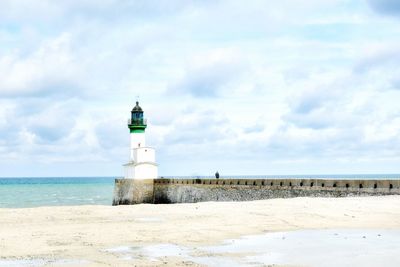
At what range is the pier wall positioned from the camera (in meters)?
31.7

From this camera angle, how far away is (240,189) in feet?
137

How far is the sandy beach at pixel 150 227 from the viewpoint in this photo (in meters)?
12.9

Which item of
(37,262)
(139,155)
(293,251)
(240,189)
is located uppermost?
(139,155)

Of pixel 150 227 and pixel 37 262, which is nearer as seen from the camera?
pixel 37 262

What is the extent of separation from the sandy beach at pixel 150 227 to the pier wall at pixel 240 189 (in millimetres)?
4434

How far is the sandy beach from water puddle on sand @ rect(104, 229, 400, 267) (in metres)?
0.22

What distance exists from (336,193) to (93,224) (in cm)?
1677

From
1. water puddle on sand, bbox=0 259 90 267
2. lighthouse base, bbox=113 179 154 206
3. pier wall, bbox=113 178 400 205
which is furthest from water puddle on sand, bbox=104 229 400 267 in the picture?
lighthouse base, bbox=113 179 154 206

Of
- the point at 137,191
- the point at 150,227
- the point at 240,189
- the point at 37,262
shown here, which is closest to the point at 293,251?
the point at 37,262

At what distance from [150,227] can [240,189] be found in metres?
23.1

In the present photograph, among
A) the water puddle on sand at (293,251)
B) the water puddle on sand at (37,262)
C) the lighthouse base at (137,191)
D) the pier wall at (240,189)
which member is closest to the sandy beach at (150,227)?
the water puddle on sand at (37,262)

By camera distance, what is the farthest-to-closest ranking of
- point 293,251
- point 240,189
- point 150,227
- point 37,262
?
1. point 240,189
2. point 150,227
3. point 293,251
4. point 37,262

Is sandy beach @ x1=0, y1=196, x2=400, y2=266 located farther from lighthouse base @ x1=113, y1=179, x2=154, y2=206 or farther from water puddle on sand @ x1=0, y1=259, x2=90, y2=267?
lighthouse base @ x1=113, y1=179, x2=154, y2=206

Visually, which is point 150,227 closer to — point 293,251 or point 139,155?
point 293,251
